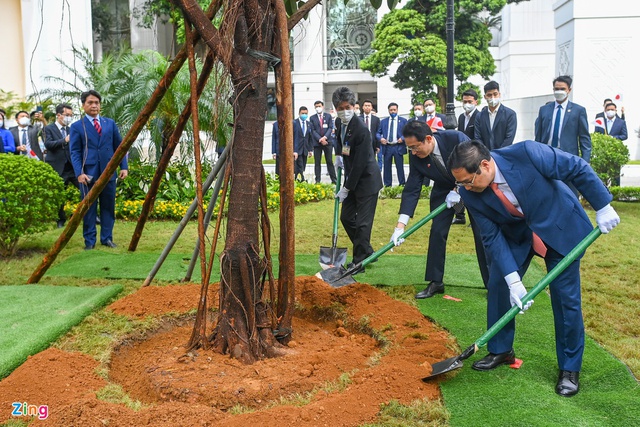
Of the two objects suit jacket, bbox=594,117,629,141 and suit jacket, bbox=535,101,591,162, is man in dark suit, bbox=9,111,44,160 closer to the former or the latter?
suit jacket, bbox=535,101,591,162

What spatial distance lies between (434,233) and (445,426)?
309 cm

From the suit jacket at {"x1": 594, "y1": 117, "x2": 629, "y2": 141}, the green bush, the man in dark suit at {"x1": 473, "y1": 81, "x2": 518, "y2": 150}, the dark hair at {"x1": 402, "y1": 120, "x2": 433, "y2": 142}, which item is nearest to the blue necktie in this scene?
the man in dark suit at {"x1": 473, "y1": 81, "x2": 518, "y2": 150}

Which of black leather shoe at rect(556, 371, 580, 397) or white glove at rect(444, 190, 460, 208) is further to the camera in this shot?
white glove at rect(444, 190, 460, 208)

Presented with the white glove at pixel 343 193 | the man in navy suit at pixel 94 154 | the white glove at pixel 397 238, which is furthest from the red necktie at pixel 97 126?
the white glove at pixel 397 238

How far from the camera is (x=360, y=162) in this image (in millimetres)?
7812

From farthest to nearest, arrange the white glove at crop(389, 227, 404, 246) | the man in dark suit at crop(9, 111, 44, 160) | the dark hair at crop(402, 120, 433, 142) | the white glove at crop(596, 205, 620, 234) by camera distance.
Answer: the man in dark suit at crop(9, 111, 44, 160) → the white glove at crop(389, 227, 404, 246) → the dark hair at crop(402, 120, 433, 142) → the white glove at crop(596, 205, 620, 234)

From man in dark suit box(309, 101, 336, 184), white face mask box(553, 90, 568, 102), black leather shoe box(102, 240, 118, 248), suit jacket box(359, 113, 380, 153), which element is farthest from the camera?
man in dark suit box(309, 101, 336, 184)

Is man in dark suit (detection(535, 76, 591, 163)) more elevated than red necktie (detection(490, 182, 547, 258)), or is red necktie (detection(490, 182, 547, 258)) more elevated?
man in dark suit (detection(535, 76, 591, 163))

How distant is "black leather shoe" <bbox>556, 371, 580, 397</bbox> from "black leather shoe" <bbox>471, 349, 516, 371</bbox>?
1.35 feet

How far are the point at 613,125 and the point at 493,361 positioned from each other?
12.0 meters

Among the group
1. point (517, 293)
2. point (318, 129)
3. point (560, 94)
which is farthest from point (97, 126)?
point (318, 129)

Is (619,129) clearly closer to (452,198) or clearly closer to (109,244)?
(452,198)

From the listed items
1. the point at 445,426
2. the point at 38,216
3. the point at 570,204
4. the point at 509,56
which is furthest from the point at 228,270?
the point at 509,56

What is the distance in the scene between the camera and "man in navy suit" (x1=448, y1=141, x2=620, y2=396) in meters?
4.39
